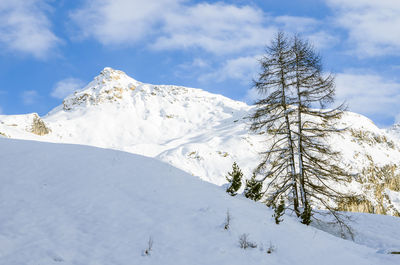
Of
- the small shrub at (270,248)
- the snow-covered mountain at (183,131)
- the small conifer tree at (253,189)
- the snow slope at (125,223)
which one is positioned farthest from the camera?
the snow-covered mountain at (183,131)

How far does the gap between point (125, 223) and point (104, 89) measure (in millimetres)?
114719

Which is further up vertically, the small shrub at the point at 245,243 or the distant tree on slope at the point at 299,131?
the distant tree on slope at the point at 299,131

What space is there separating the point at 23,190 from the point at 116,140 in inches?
2877

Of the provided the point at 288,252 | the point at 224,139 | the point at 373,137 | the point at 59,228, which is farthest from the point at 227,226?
the point at 373,137

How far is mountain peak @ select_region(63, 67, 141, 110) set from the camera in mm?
106125

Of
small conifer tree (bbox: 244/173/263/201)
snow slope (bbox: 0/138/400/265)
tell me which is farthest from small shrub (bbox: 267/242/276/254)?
small conifer tree (bbox: 244/173/263/201)

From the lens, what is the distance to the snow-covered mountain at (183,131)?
6756 centimetres

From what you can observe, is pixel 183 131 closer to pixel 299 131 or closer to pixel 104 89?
pixel 104 89

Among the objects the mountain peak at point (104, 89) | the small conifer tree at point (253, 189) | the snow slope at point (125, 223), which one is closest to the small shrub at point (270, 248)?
the snow slope at point (125, 223)

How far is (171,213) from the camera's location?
6547mm

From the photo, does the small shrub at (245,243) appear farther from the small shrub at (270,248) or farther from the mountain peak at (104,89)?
the mountain peak at (104,89)

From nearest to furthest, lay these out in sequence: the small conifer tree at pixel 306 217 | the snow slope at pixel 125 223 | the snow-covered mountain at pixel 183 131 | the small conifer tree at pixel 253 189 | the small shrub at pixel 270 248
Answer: the snow slope at pixel 125 223, the small shrub at pixel 270 248, the small conifer tree at pixel 306 217, the small conifer tree at pixel 253 189, the snow-covered mountain at pixel 183 131

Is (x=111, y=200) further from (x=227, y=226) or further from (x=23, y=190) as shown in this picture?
(x=227, y=226)

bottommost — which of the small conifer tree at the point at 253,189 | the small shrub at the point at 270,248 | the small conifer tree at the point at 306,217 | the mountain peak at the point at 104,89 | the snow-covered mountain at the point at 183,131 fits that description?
the small shrub at the point at 270,248
